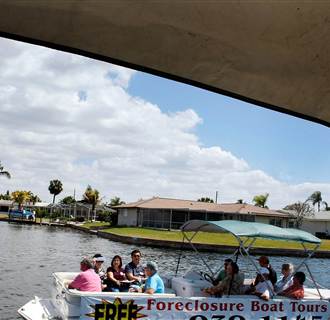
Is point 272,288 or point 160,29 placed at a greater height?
point 160,29

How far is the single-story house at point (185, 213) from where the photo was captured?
51781mm

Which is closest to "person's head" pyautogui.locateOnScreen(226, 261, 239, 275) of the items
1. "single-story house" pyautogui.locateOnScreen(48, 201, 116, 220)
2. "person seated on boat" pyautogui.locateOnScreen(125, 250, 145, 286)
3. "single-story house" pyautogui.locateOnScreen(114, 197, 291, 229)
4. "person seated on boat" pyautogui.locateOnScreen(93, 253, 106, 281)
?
"person seated on boat" pyautogui.locateOnScreen(125, 250, 145, 286)

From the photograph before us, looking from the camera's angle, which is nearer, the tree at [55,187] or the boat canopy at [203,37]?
the boat canopy at [203,37]

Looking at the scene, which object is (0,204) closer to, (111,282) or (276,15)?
(111,282)

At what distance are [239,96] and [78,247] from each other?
105ft

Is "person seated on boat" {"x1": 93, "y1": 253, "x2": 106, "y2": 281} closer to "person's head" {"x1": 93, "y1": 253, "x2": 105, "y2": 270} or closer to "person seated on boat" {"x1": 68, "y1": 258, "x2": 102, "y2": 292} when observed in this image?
"person's head" {"x1": 93, "y1": 253, "x2": 105, "y2": 270}

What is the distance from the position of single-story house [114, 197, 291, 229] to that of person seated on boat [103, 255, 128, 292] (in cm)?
4164

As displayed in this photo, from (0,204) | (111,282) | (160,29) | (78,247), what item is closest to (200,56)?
(160,29)

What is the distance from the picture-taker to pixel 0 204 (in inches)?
4358

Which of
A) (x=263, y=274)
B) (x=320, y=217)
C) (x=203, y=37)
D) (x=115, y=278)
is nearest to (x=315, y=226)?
(x=320, y=217)

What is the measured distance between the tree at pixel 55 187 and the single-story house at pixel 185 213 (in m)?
50.4

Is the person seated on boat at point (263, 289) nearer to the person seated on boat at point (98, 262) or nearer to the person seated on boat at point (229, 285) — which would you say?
the person seated on boat at point (229, 285)

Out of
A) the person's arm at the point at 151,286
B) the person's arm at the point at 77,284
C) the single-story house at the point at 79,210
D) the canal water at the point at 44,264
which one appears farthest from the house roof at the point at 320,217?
the person's arm at the point at 77,284

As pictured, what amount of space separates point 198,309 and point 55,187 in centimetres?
9750
